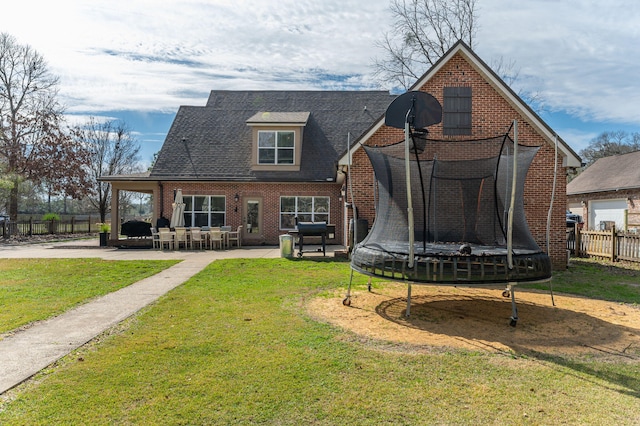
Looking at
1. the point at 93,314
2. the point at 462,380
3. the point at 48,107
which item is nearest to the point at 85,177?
the point at 48,107

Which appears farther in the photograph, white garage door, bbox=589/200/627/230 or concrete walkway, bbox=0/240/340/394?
white garage door, bbox=589/200/627/230

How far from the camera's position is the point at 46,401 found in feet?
10.4

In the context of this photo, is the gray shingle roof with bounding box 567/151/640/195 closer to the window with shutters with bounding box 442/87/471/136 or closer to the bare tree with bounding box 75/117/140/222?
the window with shutters with bounding box 442/87/471/136

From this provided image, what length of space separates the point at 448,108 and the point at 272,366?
10168 millimetres

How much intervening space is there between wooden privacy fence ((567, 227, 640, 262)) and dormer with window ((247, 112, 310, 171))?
1200cm

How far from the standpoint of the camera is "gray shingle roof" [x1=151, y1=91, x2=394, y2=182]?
18578mm

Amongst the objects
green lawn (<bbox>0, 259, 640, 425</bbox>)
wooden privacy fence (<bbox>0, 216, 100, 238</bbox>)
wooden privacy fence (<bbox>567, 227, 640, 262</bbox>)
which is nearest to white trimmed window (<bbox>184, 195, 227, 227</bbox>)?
wooden privacy fence (<bbox>0, 216, 100, 238</bbox>)

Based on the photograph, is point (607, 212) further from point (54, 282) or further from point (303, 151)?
point (54, 282)

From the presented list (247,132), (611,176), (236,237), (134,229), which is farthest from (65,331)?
(611,176)

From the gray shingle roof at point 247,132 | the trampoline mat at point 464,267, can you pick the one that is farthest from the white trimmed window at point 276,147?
the trampoline mat at point 464,267

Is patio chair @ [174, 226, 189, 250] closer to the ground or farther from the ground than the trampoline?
closer to the ground

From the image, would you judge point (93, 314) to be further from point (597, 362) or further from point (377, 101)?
point (377, 101)

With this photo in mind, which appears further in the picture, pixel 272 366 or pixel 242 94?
pixel 242 94

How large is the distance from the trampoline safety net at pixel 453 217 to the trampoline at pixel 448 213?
1cm
